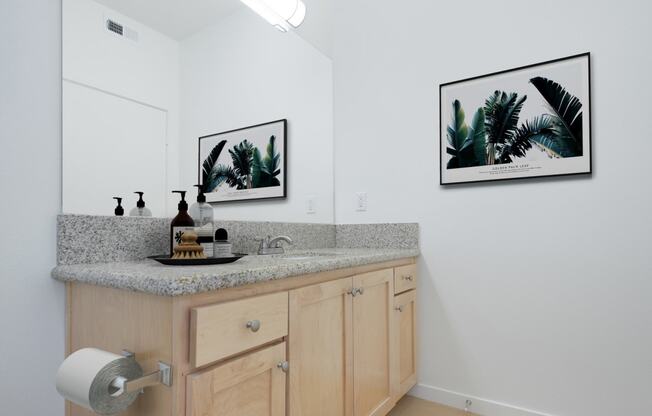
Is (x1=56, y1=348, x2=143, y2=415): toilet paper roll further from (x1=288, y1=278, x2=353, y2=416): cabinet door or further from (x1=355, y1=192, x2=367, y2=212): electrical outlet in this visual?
(x1=355, y1=192, x2=367, y2=212): electrical outlet

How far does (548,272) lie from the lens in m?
1.80

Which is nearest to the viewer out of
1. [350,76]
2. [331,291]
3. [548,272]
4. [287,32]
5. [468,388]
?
[331,291]

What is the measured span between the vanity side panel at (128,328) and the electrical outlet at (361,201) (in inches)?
61.8

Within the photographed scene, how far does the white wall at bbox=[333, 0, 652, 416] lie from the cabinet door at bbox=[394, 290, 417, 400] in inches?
3.4

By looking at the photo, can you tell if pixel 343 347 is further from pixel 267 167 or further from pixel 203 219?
pixel 267 167

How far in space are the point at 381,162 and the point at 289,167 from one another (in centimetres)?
57

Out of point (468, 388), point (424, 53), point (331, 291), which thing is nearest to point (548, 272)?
point (468, 388)

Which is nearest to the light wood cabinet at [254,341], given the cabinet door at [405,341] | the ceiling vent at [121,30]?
the cabinet door at [405,341]

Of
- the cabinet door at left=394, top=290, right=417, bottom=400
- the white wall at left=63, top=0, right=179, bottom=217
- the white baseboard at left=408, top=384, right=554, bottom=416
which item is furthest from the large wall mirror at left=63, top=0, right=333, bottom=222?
the white baseboard at left=408, top=384, right=554, bottom=416

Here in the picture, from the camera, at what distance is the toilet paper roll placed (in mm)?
789

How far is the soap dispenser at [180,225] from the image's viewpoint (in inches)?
52.0

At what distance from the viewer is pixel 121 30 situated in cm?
128

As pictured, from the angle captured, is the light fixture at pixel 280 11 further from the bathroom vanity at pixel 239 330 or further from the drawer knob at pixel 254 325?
the drawer knob at pixel 254 325
